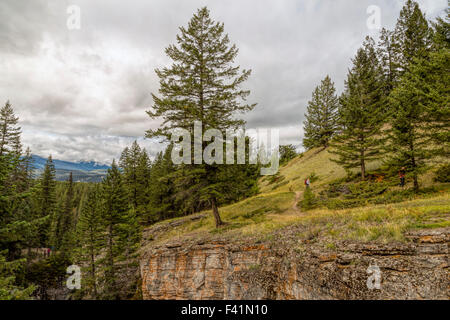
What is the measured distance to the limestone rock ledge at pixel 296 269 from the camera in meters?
5.62

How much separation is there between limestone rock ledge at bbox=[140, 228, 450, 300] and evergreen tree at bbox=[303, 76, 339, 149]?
39930 mm

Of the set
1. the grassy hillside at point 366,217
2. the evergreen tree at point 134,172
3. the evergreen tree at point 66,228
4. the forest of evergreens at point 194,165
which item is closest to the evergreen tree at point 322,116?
the forest of evergreens at point 194,165

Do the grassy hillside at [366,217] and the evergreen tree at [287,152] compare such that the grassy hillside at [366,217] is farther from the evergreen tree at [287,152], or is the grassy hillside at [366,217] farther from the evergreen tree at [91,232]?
the evergreen tree at [287,152]

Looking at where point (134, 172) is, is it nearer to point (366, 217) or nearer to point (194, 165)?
point (194, 165)

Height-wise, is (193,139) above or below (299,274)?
above

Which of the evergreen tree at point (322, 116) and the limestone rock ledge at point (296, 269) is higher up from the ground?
the evergreen tree at point (322, 116)

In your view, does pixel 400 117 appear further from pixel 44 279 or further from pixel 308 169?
pixel 44 279

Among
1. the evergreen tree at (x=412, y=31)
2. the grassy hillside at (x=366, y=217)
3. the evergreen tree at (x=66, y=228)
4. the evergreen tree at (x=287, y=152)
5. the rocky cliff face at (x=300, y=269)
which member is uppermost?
the evergreen tree at (x=412, y=31)

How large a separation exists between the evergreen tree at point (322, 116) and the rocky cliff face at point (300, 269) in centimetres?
3942

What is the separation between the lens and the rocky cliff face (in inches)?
222

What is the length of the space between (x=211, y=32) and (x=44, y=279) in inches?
1816

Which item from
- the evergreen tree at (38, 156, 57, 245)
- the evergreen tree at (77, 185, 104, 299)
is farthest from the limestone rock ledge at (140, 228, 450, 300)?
the evergreen tree at (38, 156, 57, 245)
